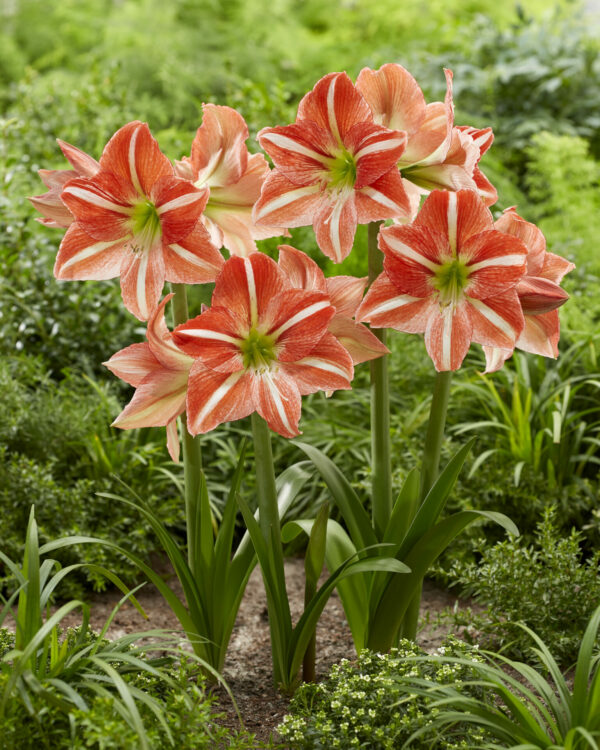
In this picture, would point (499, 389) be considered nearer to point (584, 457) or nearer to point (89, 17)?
point (584, 457)

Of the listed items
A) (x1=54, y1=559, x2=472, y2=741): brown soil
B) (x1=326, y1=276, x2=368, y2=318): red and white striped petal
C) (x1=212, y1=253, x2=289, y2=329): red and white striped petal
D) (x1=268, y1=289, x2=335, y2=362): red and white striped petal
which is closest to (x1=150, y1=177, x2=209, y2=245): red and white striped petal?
(x1=212, y1=253, x2=289, y2=329): red and white striped petal

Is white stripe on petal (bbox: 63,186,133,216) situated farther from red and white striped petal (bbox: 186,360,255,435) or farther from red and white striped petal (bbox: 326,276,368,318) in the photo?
red and white striped petal (bbox: 326,276,368,318)

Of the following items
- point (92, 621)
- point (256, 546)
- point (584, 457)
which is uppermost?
point (256, 546)

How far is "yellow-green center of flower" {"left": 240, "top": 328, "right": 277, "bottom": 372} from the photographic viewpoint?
1.68m

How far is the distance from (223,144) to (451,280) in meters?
0.59

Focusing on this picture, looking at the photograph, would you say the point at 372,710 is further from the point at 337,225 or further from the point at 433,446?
the point at 337,225

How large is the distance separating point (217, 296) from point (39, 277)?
2317 mm

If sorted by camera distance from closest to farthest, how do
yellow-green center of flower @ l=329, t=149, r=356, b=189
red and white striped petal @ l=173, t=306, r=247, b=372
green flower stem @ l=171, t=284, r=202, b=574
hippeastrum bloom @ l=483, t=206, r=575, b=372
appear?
red and white striped petal @ l=173, t=306, r=247, b=372 < yellow-green center of flower @ l=329, t=149, r=356, b=189 < hippeastrum bloom @ l=483, t=206, r=575, b=372 < green flower stem @ l=171, t=284, r=202, b=574

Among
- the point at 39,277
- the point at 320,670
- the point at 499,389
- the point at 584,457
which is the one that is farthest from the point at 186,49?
the point at 320,670

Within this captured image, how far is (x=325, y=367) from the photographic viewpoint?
169 centimetres

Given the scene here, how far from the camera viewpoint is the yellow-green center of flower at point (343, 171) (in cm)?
171

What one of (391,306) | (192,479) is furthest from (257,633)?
(391,306)

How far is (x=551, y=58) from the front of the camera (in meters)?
6.56

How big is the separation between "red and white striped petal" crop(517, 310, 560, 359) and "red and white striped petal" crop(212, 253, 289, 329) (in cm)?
57
